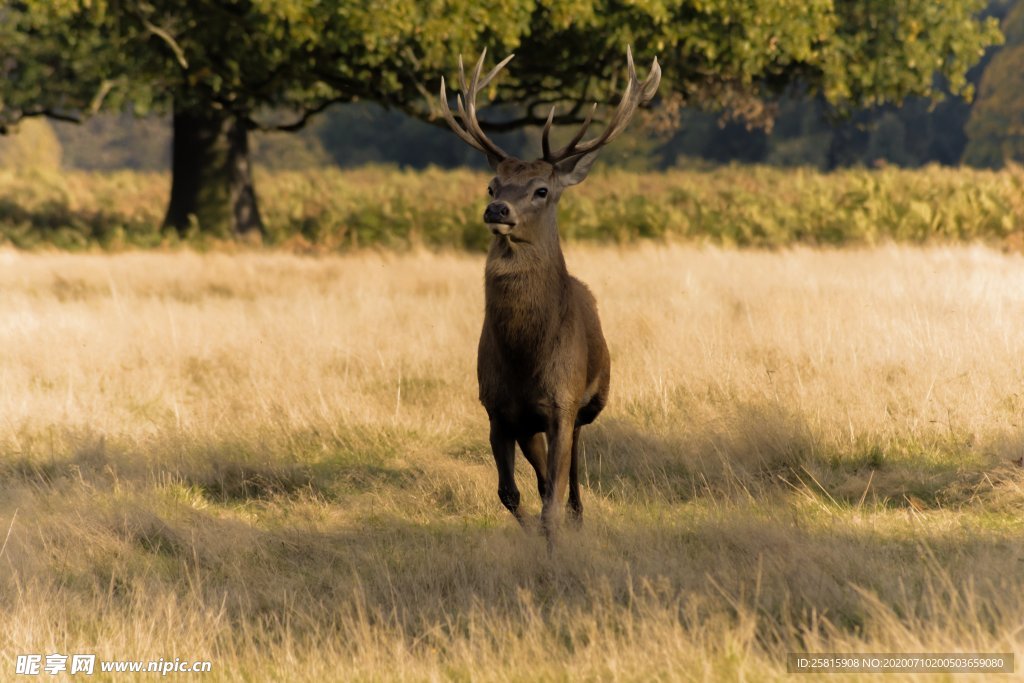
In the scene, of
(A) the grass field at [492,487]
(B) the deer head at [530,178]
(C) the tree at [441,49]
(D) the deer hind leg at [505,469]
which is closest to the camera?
(A) the grass field at [492,487]

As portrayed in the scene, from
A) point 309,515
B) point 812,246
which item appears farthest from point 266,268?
point 309,515

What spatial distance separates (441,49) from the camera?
16406mm

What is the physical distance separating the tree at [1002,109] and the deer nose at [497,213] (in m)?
42.6

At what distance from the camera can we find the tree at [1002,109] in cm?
4569

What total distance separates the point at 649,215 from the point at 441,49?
6.90 meters

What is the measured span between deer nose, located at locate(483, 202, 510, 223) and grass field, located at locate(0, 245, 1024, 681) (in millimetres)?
1496

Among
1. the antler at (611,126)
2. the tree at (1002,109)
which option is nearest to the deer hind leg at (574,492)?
the antler at (611,126)

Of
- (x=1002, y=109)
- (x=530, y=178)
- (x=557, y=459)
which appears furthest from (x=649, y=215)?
(x=1002, y=109)

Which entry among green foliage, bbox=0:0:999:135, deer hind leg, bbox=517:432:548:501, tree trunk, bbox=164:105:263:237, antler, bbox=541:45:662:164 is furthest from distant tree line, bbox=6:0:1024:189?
deer hind leg, bbox=517:432:548:501

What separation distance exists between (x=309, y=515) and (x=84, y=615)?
205 centimetres

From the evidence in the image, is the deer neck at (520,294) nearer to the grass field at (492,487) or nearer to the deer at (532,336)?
the deer at (532,336)

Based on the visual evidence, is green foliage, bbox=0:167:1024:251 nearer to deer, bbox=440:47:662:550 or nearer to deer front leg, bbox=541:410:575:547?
deer, bbox=440:47:662:550

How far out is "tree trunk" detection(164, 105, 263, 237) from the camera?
73.8 ft

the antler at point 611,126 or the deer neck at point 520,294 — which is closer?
the deer neck at point 520,294
